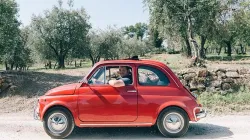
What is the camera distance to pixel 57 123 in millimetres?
7629

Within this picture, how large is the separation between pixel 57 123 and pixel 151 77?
2.59m

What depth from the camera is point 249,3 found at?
37.6 m

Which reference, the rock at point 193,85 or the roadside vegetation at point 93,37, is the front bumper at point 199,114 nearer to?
the roadside vegetation at point 93,37

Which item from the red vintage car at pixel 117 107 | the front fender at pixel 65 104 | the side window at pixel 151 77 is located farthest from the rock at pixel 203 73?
the front fender at pixel 65 104

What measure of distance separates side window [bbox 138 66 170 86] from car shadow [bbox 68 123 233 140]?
51.7 inches

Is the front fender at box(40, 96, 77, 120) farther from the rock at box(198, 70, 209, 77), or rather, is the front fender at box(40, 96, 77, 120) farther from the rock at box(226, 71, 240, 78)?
the rock at box(226, 71, 240, 78)

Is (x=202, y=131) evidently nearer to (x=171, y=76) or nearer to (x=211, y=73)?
(x=171, y=76)

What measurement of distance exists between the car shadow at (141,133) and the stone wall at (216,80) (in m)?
4.35

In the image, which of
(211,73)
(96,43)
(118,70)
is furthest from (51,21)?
(118,70)

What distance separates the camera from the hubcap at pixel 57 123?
25.0 feet

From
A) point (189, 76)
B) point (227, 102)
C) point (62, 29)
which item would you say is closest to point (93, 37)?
point (62, 29)

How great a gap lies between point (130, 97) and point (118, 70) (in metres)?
0.95

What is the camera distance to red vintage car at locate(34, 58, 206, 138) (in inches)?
297

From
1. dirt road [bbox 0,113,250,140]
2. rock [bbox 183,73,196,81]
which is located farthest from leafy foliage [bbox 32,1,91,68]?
dirt road [bbox 0,113,250,140]
